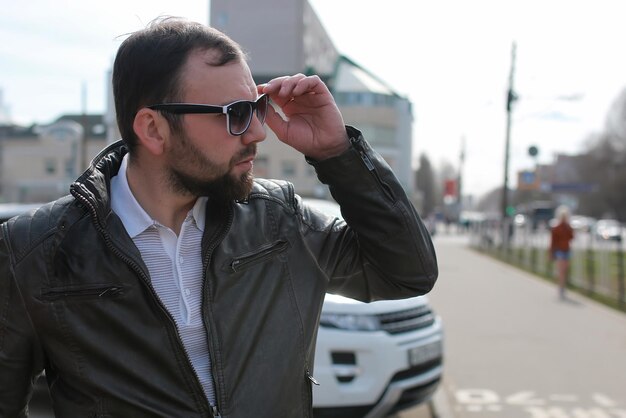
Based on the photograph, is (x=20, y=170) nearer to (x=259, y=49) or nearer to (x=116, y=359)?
(x=259, y=49)

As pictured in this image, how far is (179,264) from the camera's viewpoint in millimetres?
1725

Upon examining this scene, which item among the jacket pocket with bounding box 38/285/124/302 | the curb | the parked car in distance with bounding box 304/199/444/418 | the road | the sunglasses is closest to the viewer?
the jacket pocket with bounding box 38/285/124/302

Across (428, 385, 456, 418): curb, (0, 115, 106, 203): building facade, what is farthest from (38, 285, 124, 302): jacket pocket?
(0, 115, 106, 203): building facade

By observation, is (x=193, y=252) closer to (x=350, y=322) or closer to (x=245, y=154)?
(x=245, y=154)

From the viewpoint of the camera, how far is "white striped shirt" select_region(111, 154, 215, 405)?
1671 mm

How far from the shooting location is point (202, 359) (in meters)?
1.67

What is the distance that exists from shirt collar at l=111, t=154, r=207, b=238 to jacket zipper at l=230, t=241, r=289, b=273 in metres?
0.15

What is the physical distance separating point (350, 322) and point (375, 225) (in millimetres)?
2897

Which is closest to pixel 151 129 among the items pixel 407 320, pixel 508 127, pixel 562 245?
pixel 407 320

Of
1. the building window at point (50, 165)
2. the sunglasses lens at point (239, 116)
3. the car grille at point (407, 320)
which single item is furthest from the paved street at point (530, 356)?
the building window at point (50, 165)

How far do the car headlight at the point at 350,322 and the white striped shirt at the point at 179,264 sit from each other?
2875 mm

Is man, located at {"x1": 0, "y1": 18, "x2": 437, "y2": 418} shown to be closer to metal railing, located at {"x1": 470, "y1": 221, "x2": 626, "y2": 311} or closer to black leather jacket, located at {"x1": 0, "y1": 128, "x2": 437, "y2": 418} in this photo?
black leather jacket, located at {"x1": 0, "y1": 128, "x2": 437, "y2": 418}

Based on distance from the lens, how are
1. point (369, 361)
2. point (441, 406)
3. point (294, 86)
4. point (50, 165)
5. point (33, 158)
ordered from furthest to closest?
point (33, 158)
point (50, 165)
point (441, 406)
point (369, 361)
point (294, 86)

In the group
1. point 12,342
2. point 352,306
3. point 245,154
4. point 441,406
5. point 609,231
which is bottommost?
point 441,406
